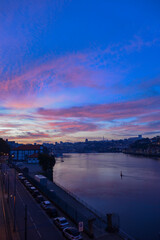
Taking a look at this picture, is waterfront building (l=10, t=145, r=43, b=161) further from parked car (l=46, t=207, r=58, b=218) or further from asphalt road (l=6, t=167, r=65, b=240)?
parked car (l=46, t=207, r=58, b=218)

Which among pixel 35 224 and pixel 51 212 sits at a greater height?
pixel 51 212

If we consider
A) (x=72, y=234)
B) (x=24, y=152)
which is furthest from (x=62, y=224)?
(x=24, y=152)

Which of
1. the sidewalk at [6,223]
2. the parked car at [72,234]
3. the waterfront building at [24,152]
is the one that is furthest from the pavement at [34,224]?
the waterfront building at [24,152]

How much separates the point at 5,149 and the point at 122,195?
66.6 metres

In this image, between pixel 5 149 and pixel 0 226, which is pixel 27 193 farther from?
pixel 5 149

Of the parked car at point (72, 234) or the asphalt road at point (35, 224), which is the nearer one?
the parked car at point (72, 234)

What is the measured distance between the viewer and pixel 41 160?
48750 millimetres

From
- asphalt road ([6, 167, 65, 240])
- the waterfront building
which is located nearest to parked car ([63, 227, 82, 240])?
asphalt road ([6, 167, 65, 240])

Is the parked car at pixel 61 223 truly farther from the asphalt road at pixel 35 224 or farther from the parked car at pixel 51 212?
the parked car at pixel 51 212

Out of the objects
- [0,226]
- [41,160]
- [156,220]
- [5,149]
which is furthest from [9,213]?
[5,149]

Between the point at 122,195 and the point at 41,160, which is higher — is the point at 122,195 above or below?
below

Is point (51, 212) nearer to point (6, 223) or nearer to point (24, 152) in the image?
point (6, 223)

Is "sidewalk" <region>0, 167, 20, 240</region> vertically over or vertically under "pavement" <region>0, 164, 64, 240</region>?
over

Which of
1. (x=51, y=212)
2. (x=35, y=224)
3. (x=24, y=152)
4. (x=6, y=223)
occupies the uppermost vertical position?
(x=24, y=152)
